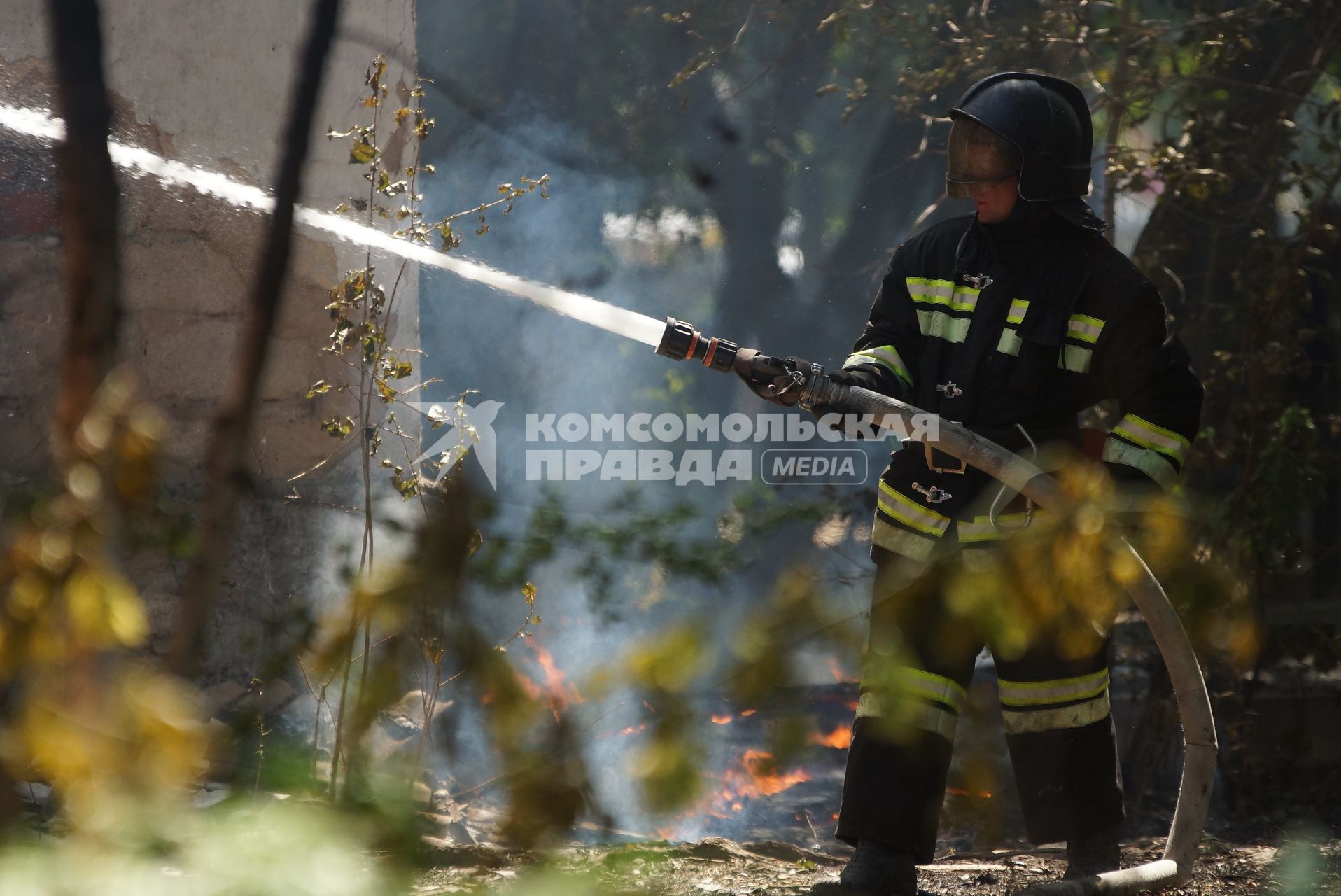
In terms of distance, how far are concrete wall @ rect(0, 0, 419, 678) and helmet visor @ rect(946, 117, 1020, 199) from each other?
1706mm

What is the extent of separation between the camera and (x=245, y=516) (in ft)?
11.3

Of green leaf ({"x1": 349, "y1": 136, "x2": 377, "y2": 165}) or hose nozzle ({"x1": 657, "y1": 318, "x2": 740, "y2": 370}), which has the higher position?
green leaf ({"x1": 349, "y1": 136, "x2": 377, "y2": 165})

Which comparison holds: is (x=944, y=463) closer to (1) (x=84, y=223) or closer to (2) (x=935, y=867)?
(2) (x=935, y=867)

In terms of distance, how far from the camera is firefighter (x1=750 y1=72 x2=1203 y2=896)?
2639mm

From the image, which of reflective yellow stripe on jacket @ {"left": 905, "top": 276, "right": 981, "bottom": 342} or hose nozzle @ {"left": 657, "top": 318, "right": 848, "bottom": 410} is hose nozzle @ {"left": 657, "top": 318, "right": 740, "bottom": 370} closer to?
hose nozzle @ {"left": 657, "top": 318, "right": 848, "bottom": 410}

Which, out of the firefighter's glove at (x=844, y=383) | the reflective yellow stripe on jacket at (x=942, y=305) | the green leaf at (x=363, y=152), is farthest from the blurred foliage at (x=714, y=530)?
the reflective yellow stripe on jacket at (x=942, y=305)

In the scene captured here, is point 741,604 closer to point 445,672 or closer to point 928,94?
point 445,672

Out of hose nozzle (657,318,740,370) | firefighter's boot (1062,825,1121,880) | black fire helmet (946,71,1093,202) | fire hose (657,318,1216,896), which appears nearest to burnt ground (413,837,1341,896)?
firefighter's boot (1062,825,1121,880)

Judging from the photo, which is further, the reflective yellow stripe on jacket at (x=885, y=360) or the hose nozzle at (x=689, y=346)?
the reflective yellow stripe on jacket at (x=885, y=360)

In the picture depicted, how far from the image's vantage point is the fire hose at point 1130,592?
202 cm

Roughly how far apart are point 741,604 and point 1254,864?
1820 mm

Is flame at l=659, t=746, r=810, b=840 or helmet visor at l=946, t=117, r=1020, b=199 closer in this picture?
helmet visor at l=946, t=117, r=1020, b=199

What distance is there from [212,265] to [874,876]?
97.4 inches

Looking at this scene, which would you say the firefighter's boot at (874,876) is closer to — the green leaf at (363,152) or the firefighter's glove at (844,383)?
the firefighter's glove at (844,383)
